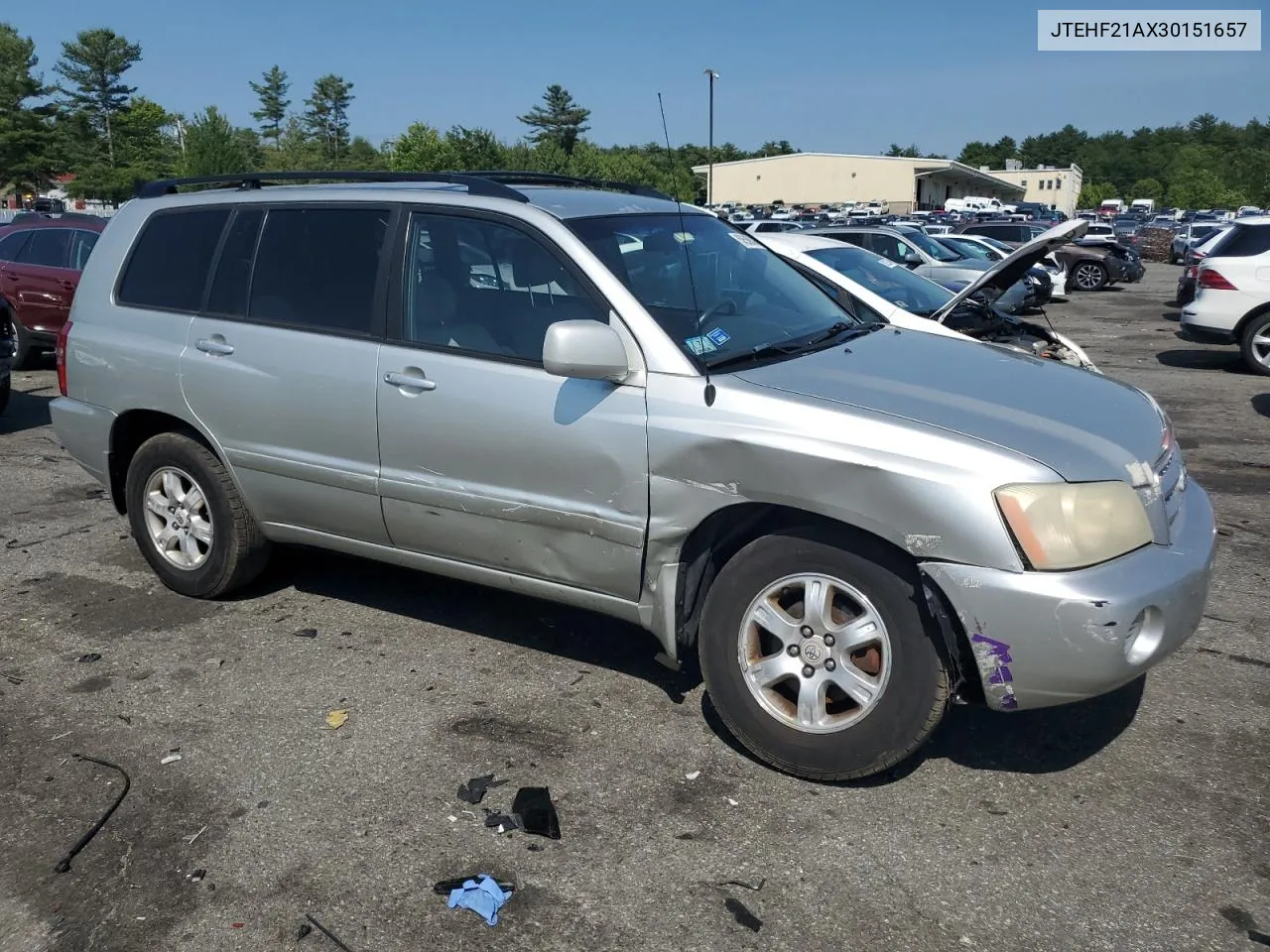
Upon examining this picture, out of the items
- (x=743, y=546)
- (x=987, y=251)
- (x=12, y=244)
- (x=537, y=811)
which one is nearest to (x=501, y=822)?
(x=537, y=811)

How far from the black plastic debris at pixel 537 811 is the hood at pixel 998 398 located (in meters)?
1.50

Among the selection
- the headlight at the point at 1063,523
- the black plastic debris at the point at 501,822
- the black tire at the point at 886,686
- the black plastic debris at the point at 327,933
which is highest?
the headlight at the point at 1063,523

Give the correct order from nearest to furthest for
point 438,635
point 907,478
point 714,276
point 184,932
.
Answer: point 184,932 → point 907,478 → point 714,276 → point 438,635

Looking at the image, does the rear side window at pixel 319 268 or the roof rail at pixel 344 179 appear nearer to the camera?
the roof rail at pixel 344 179

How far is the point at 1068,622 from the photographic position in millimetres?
3018

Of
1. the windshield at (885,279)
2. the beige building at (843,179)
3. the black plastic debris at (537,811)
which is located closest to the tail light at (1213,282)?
the windshield at (885,279)

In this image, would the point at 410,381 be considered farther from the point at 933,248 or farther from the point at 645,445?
the point at 933,248

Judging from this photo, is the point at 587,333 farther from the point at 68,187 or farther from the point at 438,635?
the point at 68,187

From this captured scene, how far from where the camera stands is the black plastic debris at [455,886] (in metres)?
3.00

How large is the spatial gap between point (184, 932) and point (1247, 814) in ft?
10.2

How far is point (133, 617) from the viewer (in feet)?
16.5

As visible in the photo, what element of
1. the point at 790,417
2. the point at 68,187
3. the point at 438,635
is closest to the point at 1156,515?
the point at 790,417

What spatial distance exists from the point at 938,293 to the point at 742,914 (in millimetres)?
7677

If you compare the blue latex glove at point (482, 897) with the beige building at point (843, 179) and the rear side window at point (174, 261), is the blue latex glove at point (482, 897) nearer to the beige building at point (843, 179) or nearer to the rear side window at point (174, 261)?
the rear side window at point (174, 261)
